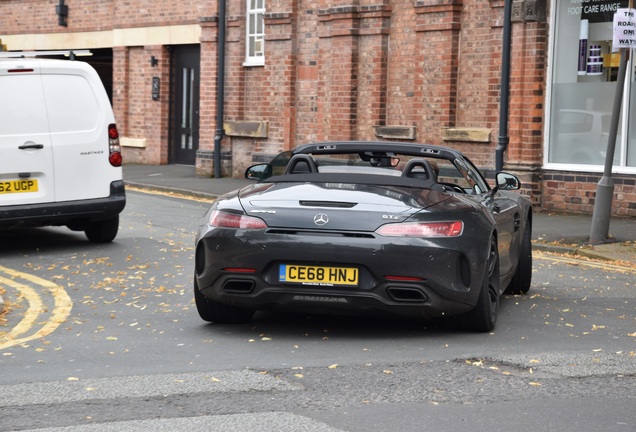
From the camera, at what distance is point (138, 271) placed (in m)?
11.2

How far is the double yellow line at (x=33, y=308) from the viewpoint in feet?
26.3

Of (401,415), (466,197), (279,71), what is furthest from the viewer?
(279,71)

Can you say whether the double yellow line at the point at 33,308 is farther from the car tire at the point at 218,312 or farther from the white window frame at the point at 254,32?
the white window frame at the point at 254,32

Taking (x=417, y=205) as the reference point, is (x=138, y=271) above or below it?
below

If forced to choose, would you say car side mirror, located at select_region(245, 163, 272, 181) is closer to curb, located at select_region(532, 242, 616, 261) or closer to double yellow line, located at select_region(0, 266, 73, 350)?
double yellow line, located at select_region(0, 266, 73, 350)

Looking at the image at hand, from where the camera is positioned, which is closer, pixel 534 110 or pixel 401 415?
pixel 401 415

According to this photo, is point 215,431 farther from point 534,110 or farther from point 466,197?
point 534,110

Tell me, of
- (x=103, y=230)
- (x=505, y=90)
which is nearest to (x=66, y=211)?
(x=103, y=230)

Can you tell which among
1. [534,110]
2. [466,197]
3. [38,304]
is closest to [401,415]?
[466,197]

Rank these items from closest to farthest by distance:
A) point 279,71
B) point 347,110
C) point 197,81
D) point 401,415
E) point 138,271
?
point 401,415 → point 138,271 → point 347,110 → point 279,71 → point 197,81

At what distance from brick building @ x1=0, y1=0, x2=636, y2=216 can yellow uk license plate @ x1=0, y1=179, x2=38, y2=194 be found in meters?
8.99

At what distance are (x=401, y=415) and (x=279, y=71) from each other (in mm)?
19133

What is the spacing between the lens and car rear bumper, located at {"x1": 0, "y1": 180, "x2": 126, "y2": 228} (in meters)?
12.3

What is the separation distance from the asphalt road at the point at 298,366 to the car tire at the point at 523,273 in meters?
0.16
